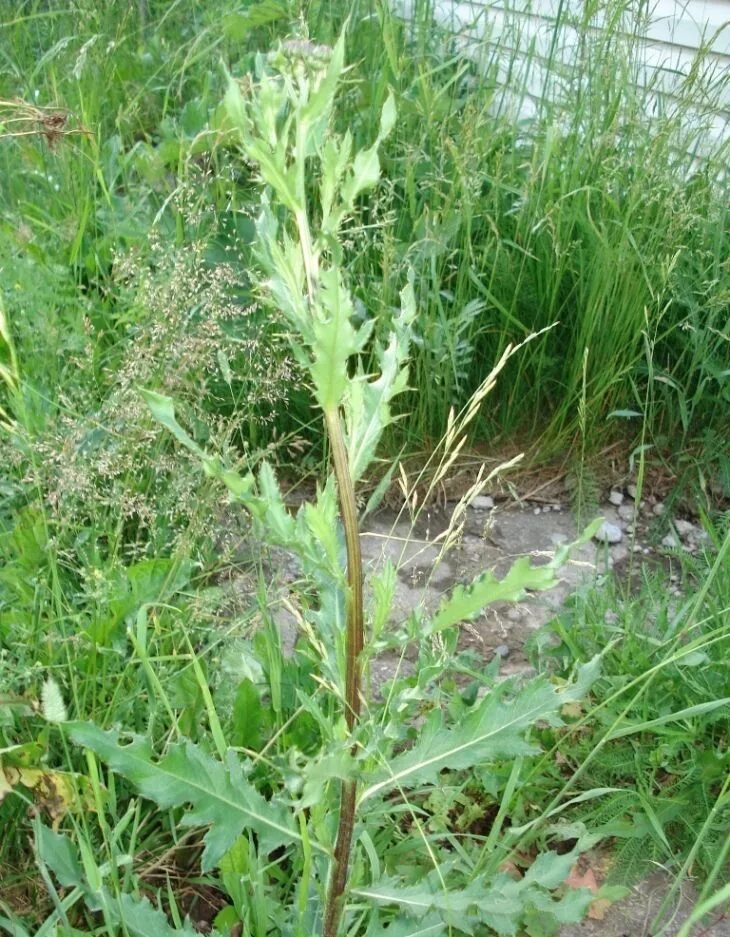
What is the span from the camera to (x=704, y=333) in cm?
240

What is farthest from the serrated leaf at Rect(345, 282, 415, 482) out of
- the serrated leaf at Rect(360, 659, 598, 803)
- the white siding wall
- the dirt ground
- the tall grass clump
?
the white siding wall

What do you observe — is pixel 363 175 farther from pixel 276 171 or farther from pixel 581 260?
pixel 581 260

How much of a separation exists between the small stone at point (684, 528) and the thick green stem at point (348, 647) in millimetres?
1528

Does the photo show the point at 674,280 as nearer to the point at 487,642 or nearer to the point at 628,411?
the point at 628,411

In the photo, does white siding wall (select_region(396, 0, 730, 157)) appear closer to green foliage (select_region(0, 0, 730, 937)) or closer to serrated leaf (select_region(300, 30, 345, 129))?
green foliage (select_region(0, 0, 730, 937))

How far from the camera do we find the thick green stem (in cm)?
94

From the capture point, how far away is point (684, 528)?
2.44 m

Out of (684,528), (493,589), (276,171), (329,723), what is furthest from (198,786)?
(684,528)

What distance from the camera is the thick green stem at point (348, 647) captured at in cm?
94

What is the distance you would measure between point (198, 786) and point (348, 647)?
27 cm

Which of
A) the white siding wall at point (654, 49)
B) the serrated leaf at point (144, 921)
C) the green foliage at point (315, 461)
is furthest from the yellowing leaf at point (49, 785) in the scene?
the white siding wall at point (654, 49)

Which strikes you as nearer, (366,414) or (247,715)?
(366,414)

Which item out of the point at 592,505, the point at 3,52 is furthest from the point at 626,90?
the point at 3,52

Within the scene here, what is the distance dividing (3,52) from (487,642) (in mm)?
3013
